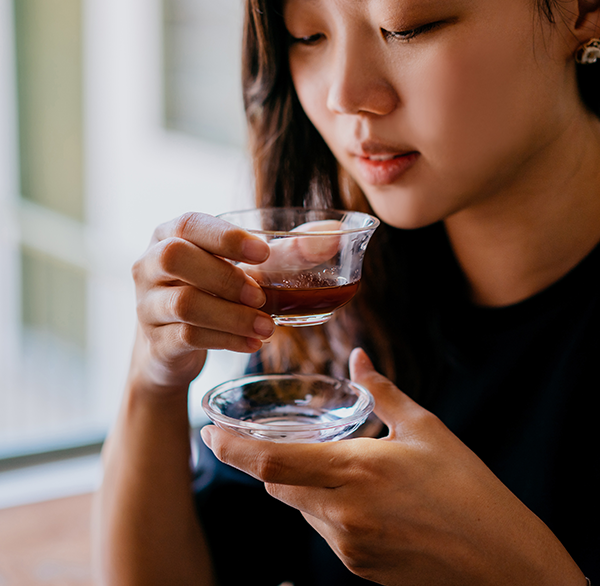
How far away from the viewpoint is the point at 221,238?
897mm

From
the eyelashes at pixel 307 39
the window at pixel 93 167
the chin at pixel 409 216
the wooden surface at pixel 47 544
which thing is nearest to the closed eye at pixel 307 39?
the eyelashes at pixel 307 39

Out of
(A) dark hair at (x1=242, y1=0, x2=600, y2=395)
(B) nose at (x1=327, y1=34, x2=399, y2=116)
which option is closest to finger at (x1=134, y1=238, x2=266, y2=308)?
(B) nose at (x1=327, y1=34, x2=399, y2=116)

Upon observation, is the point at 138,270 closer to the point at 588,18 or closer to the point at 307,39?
the point at 307,39

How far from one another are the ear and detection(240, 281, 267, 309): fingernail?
2.20 feet

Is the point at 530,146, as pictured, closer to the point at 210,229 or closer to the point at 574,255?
the point at 574,255

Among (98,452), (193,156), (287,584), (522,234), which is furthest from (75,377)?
(522,234)

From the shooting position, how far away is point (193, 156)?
4.54 metres

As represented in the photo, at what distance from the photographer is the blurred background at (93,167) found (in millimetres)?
4516

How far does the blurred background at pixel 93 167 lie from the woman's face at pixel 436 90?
2644mm

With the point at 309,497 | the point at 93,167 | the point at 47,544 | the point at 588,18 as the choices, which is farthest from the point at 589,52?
the point at 93,167

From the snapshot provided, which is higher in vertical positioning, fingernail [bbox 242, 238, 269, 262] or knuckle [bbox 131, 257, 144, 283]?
fingernail [bbox 242, 238, 269, 262]

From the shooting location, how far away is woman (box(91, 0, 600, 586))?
35.5 inches

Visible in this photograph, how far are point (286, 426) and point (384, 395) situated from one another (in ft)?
0.51

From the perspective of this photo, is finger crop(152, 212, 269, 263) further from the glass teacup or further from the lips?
the lips
